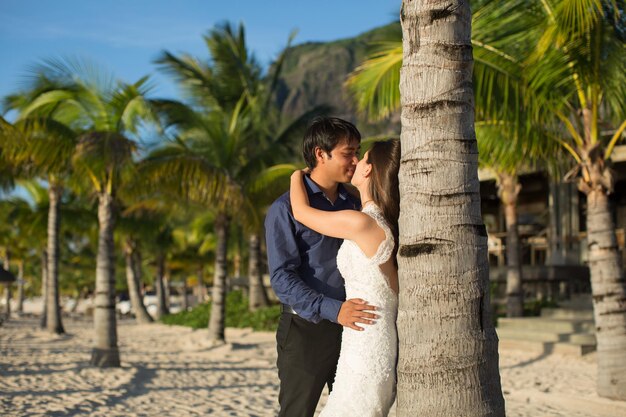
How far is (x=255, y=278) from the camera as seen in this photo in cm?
2269

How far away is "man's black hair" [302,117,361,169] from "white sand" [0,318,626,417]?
213 inches

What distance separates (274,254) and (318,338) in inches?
16.3

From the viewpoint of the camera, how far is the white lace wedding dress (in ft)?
9.49

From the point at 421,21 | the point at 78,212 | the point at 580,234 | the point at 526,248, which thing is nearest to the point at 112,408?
the point at 421,21

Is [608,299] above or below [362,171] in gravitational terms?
below

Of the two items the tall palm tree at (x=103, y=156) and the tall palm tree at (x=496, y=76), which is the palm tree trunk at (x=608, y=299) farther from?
the tall palm tree at (x=103, y=156)

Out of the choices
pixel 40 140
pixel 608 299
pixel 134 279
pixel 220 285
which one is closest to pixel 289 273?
pixel 608 299

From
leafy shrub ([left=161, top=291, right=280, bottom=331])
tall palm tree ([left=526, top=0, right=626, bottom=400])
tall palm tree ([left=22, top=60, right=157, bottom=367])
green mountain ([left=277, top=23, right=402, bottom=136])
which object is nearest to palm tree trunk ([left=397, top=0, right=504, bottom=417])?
tall palm tree ([left=526, top=0, right=626, bottom=400])

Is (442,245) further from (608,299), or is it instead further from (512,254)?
(512,254)

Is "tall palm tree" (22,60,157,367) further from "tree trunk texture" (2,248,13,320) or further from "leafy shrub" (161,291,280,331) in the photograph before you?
"tree trunk texture" (2,248,13,320)

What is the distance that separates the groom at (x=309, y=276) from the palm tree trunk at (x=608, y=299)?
577cm

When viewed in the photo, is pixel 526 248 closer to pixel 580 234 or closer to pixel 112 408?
pixel 580 234

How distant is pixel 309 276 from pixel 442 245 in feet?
2.32

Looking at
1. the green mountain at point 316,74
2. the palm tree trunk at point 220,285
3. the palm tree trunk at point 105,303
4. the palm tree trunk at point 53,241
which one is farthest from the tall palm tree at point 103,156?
the green mountain at point 316,74
